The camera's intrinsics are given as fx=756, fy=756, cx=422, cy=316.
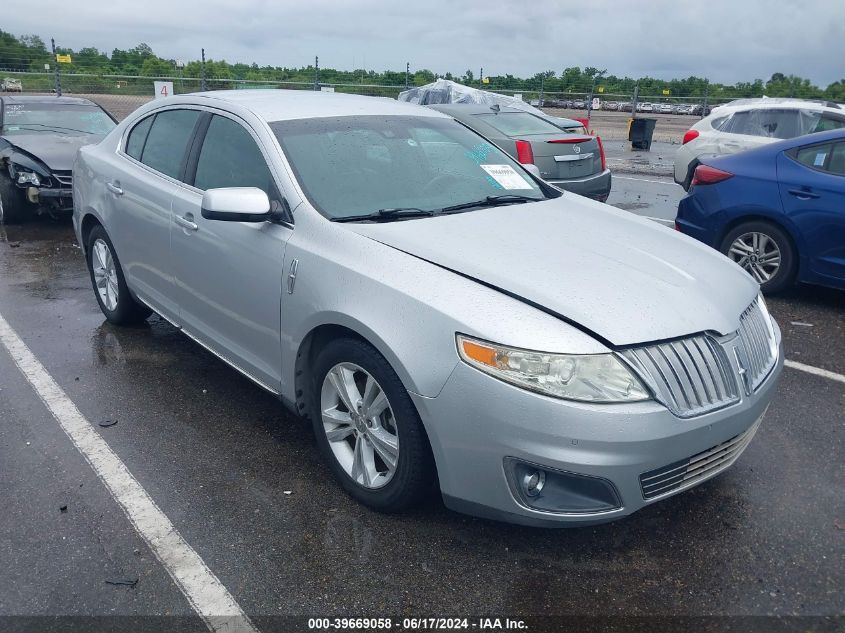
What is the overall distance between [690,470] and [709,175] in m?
4.44

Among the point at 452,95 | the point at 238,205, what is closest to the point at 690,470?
the point at 238,205

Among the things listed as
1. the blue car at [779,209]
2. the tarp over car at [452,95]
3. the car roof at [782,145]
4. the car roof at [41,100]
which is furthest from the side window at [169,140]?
the tarp over car at [452,95]

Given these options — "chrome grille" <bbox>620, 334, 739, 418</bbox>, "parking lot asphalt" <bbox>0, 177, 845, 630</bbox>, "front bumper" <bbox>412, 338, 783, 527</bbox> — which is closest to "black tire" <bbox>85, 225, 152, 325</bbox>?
"parking lot asphalt" <bbox>0, 177, 845, 630</bbox>

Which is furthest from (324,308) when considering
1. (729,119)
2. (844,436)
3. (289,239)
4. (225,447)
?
(729,119)

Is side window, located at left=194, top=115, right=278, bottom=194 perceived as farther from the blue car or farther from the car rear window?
the car rear window

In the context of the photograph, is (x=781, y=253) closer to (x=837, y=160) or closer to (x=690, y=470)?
(x=837, y=160)

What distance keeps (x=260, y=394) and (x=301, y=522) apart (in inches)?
56.5

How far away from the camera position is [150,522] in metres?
3.17

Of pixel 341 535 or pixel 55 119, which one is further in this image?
pixel 55 119

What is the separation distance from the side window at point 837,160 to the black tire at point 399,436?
4648 millimetres

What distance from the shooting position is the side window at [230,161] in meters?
3.75

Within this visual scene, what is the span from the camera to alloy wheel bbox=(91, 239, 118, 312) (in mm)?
5332

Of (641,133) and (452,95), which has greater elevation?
(452,95)

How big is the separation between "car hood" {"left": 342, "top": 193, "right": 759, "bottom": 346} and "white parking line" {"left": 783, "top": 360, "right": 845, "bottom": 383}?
5.49 ft
